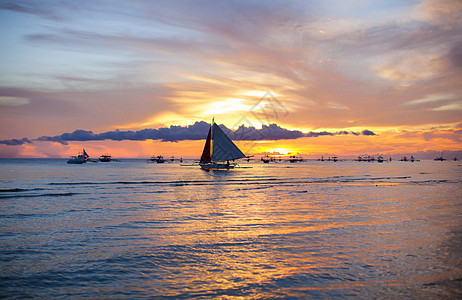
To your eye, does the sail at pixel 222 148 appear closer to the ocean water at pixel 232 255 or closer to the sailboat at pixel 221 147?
the sailboat at pixel 221 147

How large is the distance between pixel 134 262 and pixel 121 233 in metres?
5.44

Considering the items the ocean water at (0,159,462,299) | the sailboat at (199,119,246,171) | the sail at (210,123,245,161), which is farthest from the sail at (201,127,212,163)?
→ the ocean water at (0,159,462,299)

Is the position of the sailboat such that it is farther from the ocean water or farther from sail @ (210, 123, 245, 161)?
the ocean water

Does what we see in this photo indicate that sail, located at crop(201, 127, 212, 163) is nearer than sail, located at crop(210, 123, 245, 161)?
No

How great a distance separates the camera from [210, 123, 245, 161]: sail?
10512 cm

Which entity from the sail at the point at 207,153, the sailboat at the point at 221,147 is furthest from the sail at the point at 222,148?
the sail at the point at 207,153

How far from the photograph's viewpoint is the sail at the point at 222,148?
10512 cm

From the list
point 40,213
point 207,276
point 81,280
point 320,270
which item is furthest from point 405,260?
point 40,213

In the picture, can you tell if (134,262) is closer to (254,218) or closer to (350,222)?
(254,218)

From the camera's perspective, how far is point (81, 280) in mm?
10109

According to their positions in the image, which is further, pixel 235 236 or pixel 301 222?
pixel 301 222

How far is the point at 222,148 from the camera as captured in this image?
107 m

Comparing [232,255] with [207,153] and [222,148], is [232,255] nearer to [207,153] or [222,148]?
[222,148]

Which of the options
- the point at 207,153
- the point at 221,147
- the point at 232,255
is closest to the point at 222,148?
the point at 221,147
